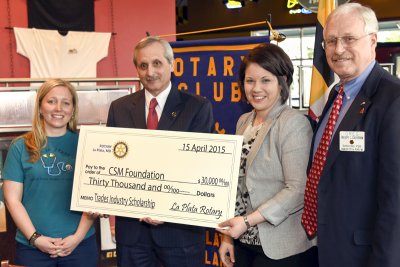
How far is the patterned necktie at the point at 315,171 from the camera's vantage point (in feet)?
6.48

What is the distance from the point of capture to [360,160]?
1.76m

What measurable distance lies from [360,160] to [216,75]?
1.86 meters

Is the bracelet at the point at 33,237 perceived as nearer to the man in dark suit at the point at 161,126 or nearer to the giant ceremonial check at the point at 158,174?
the giant ceremonial check at the point at 158,174

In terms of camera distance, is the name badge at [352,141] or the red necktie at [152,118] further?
the red necktie at [152,118]

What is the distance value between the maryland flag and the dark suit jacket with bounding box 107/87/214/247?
31.8 inches

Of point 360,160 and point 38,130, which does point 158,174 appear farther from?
point 360,160

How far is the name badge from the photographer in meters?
1.76

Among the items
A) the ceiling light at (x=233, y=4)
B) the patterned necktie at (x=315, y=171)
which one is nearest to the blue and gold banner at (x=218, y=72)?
the patterned necktie at (x=315, y=171)

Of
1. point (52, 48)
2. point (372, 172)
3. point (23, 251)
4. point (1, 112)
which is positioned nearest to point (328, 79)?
point (372, 172)

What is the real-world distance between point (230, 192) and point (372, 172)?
76 centimetres

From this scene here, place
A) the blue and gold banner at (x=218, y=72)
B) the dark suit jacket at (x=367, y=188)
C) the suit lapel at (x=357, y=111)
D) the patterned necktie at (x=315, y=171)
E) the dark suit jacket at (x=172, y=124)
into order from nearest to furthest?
the dark suit jacket at (x=367, y=188)
the suit lapel at (x=357, y=111)
the patterned necktie at (x=315, y=171)
the dark suit jacket at (x=172, y=124)
the blue and gold banner at (x=218, y=72)

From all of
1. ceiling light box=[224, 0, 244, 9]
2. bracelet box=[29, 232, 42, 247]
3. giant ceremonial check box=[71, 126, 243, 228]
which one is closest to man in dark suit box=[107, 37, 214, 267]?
giant ceremonial check box=[71, 126, 243, 228]

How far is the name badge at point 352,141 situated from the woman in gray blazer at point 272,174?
332mm

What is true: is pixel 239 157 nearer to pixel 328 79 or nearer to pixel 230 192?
pixel 230 192
